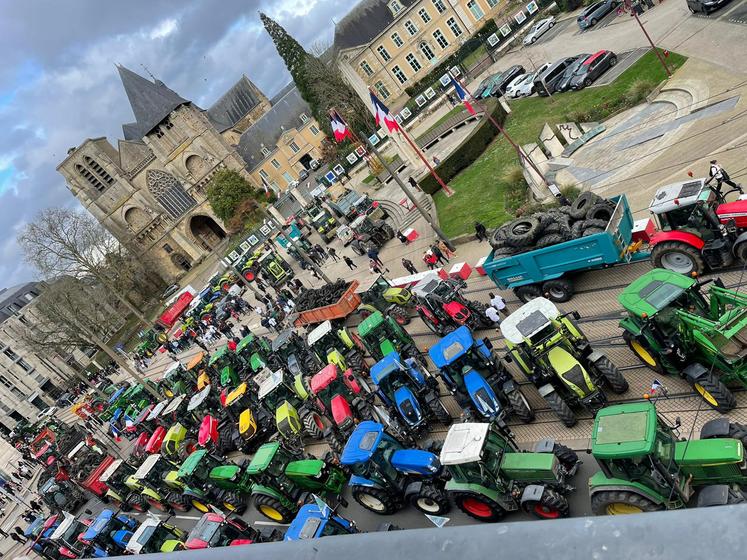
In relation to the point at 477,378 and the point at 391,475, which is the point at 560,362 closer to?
the point at 477,378

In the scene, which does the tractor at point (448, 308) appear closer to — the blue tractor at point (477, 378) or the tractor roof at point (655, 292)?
the blue tractor at point (477, 378)

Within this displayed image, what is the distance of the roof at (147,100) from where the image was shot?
67.1 meters

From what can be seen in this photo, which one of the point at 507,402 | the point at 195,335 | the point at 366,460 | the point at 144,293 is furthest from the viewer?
the point at 144,293

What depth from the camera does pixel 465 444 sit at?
35.5 ft

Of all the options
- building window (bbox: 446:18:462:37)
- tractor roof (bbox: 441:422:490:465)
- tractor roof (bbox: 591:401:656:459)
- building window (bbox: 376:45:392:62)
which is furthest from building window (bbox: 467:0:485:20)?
tractor roof (bbox: 591:401:656:459)

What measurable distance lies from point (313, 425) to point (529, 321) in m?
9.51

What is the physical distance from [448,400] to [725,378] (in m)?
7.95

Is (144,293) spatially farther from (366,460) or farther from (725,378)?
(725,378)

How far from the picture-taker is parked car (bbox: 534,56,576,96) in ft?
109

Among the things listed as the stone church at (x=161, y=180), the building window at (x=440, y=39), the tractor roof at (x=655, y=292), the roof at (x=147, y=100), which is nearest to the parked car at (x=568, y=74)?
the tractor roof at (x=655, y=292)

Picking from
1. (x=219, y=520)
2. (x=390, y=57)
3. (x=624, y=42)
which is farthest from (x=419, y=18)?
(x=219, y=520)

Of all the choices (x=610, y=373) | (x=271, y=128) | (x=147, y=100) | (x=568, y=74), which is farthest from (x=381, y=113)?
(x=147, y=100)

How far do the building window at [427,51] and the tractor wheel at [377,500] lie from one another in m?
61.2

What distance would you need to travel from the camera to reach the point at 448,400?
1642 centimetres
